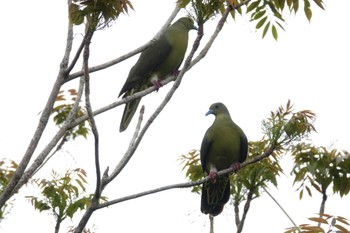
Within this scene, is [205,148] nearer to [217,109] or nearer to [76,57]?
[217,109]

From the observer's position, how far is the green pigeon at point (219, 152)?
6.54 meters

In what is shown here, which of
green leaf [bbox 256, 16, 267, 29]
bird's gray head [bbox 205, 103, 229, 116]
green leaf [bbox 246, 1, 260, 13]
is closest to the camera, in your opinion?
green leaf [bbox 246, 1, 260, 13]

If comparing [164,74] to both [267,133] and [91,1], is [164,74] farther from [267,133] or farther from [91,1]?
[91,1]

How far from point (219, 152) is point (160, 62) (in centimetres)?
127

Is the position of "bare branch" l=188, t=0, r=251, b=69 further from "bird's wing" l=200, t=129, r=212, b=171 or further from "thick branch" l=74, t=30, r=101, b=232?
"bird's wing" l=200, t=129, r=212, b=171

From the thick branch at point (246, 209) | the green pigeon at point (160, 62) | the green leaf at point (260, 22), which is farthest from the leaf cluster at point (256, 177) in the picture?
the green pigeon at point (160, 62)

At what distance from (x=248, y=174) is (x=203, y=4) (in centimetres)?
181

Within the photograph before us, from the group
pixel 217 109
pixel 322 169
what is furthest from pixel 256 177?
pixel 217 109

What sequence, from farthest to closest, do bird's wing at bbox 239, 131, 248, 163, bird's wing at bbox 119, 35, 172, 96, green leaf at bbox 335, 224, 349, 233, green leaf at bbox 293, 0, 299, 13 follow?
bird's wing at bbox 119, 35, 172, 96, bird's wing at bbox 239, 131, 248, 163, green leaf at bbox 293, 0, 299, 13, green leaf at bbox 335, 224, 349, 233

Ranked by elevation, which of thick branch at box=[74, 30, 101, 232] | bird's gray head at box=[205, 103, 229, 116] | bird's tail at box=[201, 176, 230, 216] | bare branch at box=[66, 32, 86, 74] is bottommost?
thick branch at box=[74, 30, 101, 232]

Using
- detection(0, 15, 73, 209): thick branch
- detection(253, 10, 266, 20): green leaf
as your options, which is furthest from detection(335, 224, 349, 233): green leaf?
detection(253, 10, 266, 20): green leaf

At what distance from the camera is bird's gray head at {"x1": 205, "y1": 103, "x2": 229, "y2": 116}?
765cm

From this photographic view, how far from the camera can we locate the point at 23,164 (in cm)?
376

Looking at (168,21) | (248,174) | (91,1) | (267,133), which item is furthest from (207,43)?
(248,174)
